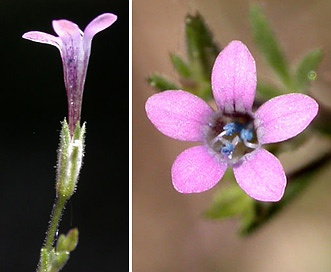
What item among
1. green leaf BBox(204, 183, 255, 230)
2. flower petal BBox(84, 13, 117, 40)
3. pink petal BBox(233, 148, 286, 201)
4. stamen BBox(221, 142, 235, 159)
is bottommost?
green leaf BBox(204, 183, 255, 230)

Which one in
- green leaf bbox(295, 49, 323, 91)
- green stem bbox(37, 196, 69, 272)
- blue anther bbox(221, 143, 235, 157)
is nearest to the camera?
green stem bbox(37, 196, 69, 272)

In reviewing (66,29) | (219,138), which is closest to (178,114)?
(219,138)

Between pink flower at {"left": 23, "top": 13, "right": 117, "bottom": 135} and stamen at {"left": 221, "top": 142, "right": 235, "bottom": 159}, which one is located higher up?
pink flower at {"left": 23, "top": 13, "right": 117, "bottom": 135}

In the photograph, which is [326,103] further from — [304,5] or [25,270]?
[25,270]

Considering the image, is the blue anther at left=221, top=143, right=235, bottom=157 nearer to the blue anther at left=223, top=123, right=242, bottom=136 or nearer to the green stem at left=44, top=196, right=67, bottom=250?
the blue anther at left=223, top=123, right=242, bottom=136

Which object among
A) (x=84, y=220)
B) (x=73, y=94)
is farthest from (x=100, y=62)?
(x=84, y=220)

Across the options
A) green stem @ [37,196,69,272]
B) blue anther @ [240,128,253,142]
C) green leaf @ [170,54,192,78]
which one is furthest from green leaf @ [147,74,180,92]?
green stem @ [37,196,69,272]

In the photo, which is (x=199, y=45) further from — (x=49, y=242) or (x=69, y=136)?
(x=49, y=242)

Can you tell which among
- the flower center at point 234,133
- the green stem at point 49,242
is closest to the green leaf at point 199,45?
the flower center at point 234,133
